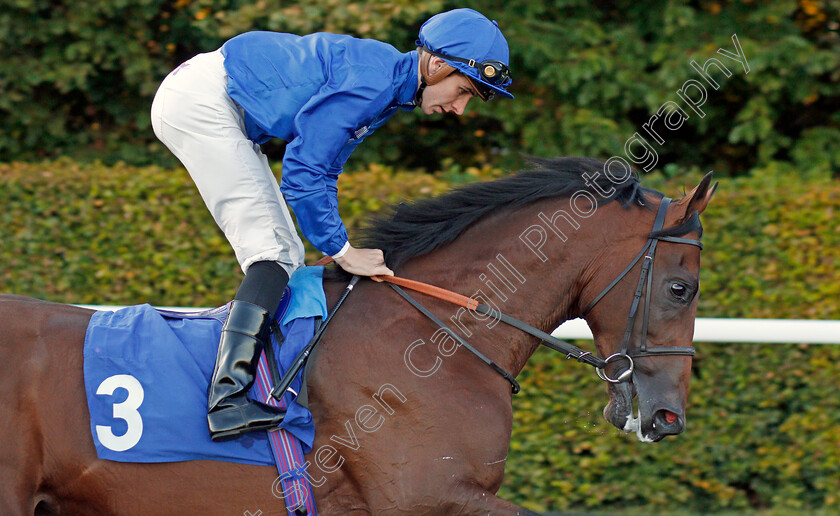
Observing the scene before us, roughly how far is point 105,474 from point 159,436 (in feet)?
0.70

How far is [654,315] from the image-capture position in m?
2.77

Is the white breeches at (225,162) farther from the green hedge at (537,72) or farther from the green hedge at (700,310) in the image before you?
the green hedge at (537,72)

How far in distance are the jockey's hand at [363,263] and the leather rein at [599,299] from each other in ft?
0.16

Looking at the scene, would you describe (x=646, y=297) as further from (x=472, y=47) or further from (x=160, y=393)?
(x=160, y=393)

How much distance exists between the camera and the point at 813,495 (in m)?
4.71

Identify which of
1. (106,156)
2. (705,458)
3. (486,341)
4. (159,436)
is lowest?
(106,156)

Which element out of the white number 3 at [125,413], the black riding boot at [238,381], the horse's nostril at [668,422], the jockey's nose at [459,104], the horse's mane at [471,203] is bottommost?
the white number 3 at [125,413]

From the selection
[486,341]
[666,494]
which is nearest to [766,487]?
[666,494]

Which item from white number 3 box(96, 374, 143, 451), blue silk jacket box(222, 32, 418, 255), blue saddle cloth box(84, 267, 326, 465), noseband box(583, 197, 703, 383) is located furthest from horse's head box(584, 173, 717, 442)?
white number 3 box(96, 374, 143, 451)

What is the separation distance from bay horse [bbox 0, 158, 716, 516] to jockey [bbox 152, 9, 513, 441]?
0.21m

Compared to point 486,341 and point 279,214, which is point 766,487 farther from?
point 279,214

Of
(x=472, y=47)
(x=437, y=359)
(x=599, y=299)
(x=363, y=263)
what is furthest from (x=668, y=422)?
(x=472, y=47)

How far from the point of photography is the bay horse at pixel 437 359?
2.58m

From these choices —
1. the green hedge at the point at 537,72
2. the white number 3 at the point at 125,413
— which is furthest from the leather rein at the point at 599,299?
the green hedge at the point at 537,72
